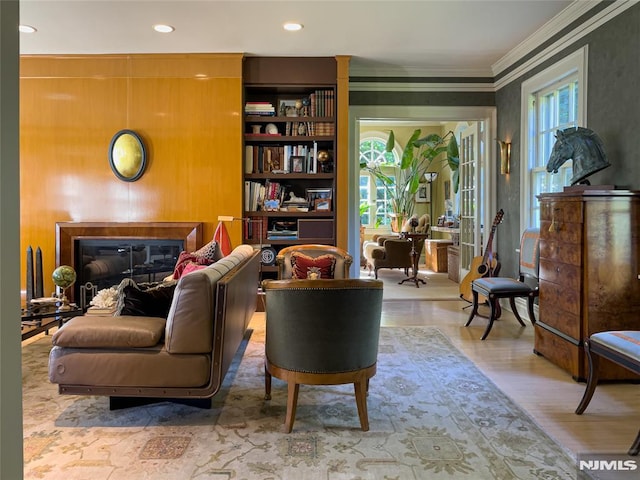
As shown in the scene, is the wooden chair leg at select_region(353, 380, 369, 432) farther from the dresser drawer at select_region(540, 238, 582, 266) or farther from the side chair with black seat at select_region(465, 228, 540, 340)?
the side chair with black seat at select_region(465, 228, 540, 340)

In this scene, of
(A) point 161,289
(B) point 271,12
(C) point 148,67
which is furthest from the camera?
(C) point 148,67

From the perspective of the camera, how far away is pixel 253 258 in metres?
3.79

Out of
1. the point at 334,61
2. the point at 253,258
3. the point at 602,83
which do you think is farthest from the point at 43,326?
the point at 602,83

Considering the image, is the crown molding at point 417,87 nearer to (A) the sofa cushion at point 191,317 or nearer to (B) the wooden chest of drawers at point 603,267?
(B) the wooden chest of drawers at point 603,267

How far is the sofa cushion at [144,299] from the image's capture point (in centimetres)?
261

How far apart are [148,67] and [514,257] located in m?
4.45

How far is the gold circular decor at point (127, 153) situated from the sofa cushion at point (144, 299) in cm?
279

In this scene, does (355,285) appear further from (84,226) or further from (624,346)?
(84,226)

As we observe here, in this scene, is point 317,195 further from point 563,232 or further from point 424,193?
point 424,193

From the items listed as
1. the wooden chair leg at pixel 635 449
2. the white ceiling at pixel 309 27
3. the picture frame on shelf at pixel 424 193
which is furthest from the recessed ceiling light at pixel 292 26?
the picture frame on shelf at pixel 424 193

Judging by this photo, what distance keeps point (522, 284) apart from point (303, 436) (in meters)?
2.71

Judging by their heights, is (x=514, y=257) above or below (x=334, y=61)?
below

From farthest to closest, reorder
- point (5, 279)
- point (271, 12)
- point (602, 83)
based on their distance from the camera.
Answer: point (271, 12) < point (602, 83) < point (5, 279)

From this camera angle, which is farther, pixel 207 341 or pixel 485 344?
pixel 485 344
